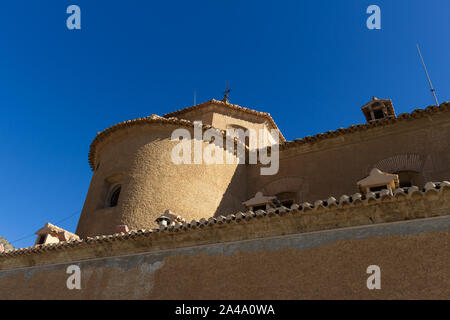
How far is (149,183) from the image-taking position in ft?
34.7

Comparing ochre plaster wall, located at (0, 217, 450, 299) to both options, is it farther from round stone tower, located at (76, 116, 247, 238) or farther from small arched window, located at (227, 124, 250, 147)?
small arched window, located at (227, 124, 250, 147)

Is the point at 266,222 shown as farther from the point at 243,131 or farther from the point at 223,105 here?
the point at 223,105

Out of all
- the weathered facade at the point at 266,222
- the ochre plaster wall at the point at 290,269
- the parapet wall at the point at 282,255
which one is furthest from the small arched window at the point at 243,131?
the ochre plaster wall at the point at 290,269

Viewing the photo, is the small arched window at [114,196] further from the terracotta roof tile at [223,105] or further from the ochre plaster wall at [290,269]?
the terracotta roof tile at [223,105]

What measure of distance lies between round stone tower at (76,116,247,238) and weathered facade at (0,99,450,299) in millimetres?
35

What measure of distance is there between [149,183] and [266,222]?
15.9 feet

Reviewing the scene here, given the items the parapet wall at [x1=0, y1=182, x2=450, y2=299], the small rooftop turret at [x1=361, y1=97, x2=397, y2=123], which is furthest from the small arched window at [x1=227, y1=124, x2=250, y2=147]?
the parapet wall at [x1=0, y1=182, x2=450, y2=299]

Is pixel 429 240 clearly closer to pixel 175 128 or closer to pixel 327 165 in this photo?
pixel 327 165

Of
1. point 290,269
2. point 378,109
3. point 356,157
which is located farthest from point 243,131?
point 290,269

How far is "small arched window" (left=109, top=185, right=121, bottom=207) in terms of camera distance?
1159 centimetres

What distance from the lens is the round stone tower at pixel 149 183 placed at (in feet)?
33.6

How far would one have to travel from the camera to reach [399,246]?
18.7 ft

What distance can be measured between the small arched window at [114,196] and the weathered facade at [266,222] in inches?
1.3
